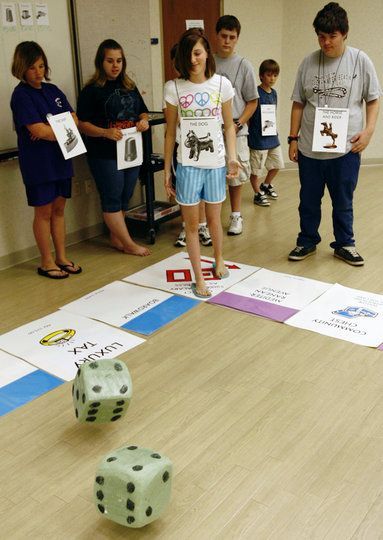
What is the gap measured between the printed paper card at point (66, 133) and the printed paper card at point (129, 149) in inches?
13.9

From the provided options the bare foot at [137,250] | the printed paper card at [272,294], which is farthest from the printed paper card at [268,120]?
the printed paper card at [272,294]

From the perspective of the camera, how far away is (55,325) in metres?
3.03

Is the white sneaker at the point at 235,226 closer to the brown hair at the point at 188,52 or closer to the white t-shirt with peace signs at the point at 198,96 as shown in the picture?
the white t-shirt with peace signs at the point at 198,96

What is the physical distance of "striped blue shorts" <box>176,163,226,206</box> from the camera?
3162 mm

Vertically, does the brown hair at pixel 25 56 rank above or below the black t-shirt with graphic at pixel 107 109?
above

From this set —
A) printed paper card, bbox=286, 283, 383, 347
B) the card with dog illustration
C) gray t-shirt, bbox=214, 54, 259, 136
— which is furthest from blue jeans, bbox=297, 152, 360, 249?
the card with dog illustration

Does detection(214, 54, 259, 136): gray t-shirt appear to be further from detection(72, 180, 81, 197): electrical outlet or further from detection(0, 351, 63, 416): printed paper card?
detection(0, 351, 63, 416): printed paper card

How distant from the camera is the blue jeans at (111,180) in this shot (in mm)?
3834

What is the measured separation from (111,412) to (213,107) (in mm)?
1734

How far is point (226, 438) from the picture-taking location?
84.0 inches

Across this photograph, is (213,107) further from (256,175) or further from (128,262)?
(256,175)

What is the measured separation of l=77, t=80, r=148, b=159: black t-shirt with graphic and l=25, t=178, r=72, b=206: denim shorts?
39 centimetres

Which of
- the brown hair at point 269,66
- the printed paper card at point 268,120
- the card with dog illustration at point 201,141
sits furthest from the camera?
the printed paper card at point 268,120

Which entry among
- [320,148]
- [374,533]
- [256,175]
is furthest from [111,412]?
[256,175]
